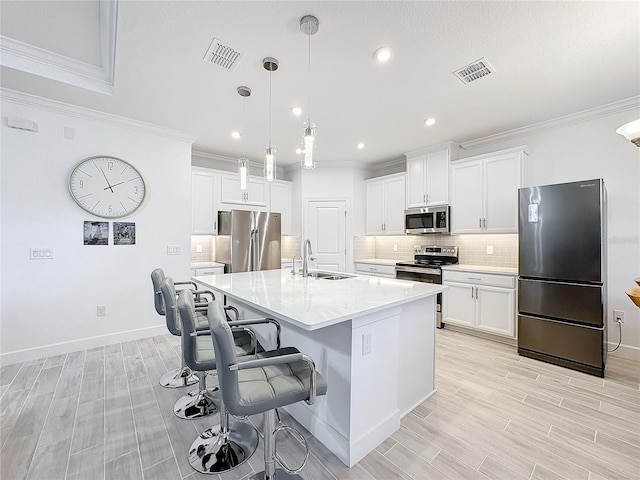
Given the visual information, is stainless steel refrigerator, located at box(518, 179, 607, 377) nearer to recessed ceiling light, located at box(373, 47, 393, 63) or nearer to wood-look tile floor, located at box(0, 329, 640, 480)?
wood-look tile floor, located at box(0, 329, 640, 480)

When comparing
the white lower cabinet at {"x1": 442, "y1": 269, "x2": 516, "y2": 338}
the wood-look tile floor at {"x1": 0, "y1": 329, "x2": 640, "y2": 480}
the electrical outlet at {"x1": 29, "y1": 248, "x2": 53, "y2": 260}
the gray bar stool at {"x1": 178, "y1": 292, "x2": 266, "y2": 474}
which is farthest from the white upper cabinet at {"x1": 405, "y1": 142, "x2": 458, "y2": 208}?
the electrical outlet at {"x1": 29, "y1": 248, "x2": 53, "y2": 260}

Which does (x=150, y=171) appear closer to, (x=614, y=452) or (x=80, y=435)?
(x=80, y=435)

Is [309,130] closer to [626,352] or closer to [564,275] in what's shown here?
[564,275]

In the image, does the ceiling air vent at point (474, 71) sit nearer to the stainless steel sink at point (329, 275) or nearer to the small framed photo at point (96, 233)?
the stainless steel sink at point (329, 275)

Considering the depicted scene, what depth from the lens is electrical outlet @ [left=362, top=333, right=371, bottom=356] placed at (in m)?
1.66

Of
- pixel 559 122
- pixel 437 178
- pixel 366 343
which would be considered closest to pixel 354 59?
pixel 366 343

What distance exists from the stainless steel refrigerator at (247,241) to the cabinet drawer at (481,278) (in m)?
2.74

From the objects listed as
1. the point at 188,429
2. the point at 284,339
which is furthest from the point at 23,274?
the point at 284,339

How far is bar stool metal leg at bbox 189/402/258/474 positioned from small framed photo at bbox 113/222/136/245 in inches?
105

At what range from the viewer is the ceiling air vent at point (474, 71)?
7.73ft

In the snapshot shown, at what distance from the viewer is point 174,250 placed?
3.92 metres

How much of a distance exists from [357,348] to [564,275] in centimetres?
253

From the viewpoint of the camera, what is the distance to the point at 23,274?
9.62ft

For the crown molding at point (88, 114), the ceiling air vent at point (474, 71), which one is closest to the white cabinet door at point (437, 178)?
the ceiling air vent at point (474, 71)
